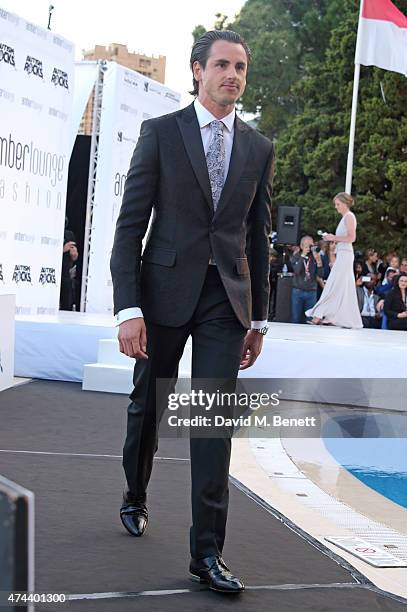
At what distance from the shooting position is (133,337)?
11.4 ft

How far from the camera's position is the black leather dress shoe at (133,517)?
3.93 meters

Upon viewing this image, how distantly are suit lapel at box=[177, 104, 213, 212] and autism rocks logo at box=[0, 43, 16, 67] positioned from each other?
7.04m

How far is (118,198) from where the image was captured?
46.5ft

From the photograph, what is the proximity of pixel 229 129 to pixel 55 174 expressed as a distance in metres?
8.03

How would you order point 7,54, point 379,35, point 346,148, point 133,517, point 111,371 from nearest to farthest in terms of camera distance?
point 133,517 < point 111,371 < point 7,54 < point 379,35 < point 346,148

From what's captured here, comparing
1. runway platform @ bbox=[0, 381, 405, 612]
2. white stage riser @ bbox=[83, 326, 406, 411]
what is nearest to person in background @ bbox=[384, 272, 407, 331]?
white stage riser @ bbox=[83, 326, 406, 411]

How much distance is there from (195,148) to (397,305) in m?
11.7

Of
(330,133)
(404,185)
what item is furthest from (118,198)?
(330,133)

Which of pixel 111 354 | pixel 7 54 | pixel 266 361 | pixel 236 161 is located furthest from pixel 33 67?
pixel 236 161

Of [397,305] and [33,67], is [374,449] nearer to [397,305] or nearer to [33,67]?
[33,67]

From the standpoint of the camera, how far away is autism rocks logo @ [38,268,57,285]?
37.0 feet

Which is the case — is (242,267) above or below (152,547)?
above

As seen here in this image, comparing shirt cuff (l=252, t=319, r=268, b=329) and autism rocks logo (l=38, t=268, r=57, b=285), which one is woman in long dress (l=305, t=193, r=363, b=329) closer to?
autism rocks logo (l=38, t=268, r=57, b=285)

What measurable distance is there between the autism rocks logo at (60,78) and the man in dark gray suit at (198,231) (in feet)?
26.3
